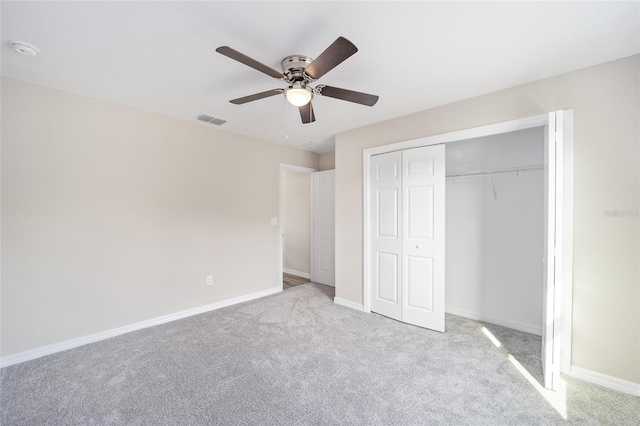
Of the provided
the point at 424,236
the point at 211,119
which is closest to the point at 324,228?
the point at 424,236

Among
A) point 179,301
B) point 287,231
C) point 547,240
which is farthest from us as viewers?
point 287,231

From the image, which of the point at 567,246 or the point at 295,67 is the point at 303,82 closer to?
the point at 295,67

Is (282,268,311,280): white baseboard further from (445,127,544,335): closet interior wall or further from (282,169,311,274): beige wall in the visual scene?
(445,127,544,335): closet interior wall

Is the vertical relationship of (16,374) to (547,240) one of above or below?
below

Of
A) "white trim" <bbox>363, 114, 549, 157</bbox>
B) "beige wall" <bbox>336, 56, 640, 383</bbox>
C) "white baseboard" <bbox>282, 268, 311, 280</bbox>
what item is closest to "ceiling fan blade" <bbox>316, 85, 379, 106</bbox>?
"white trim" <bbox>363, 114, 549, 157</bbox>

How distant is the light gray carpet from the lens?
1.73 metres

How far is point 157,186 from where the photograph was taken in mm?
3160

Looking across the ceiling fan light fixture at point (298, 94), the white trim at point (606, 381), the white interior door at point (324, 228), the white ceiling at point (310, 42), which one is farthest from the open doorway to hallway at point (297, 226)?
the white trim at point (606, 381)

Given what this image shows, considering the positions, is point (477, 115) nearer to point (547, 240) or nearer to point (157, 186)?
point (547, 240)

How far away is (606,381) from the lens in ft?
6.64

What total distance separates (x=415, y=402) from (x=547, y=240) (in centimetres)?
160

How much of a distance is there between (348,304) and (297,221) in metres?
2.27

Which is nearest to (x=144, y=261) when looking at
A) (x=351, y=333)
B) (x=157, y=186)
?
(x=157, y=186)

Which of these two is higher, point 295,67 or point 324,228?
point 295,67
